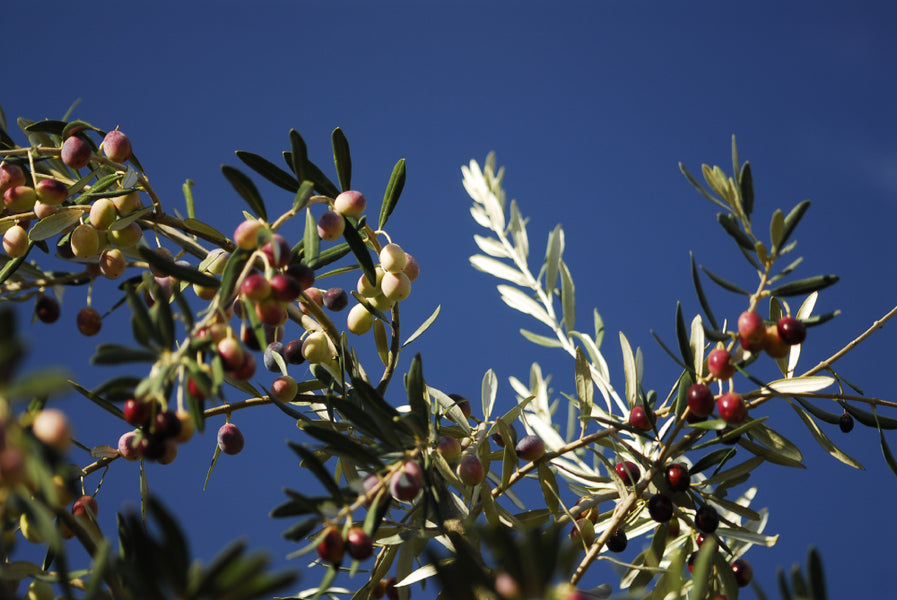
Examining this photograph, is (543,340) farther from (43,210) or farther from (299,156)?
(43,210)

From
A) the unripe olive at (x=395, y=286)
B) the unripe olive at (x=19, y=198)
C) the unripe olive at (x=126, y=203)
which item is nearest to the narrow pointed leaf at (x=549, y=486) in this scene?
the unripe olive at (x=395, y=286)

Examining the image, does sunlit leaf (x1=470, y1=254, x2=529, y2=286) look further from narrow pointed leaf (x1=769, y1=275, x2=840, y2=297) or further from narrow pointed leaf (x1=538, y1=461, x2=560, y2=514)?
narrow pointed leaf (x1=769, y1=275, x2=840, y2=297)

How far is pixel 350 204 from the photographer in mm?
844

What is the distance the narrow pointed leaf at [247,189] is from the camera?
0.77m

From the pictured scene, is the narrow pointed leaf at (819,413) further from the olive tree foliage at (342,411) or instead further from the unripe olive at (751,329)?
the unripe olive at (751,329)

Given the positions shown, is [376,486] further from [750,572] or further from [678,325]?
[750,572]

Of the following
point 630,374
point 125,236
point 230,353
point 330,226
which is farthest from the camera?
point 630,374

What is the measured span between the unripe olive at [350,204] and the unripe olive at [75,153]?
35 centimetres

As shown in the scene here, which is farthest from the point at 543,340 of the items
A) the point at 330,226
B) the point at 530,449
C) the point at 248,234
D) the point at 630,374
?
the point at 248,234

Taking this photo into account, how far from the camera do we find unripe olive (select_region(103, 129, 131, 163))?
0.96 m

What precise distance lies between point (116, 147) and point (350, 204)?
0.35 metres

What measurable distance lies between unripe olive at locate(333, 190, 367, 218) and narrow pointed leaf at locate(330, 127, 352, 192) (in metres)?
0.06

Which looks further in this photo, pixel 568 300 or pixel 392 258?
pixel 568 300

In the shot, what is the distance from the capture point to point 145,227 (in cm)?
99
